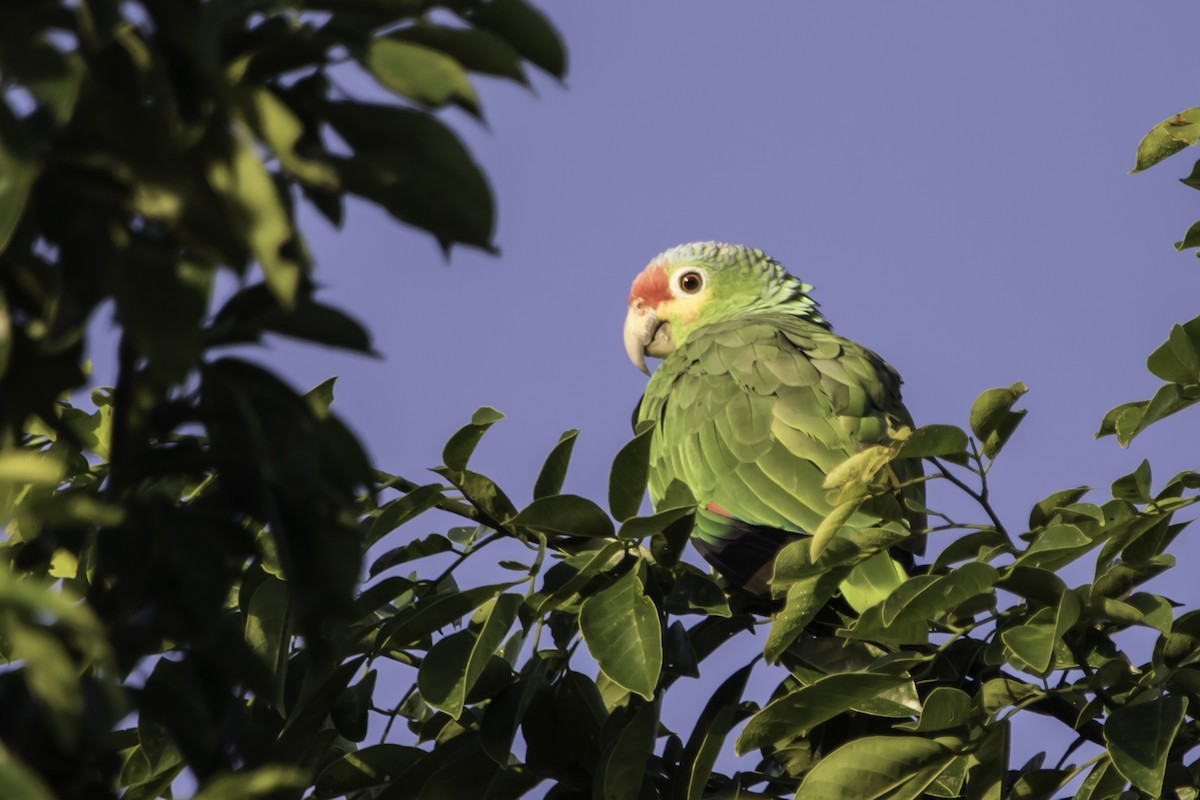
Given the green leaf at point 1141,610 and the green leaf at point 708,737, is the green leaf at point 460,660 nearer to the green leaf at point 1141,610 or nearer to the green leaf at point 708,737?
the green leaf at point 708,737

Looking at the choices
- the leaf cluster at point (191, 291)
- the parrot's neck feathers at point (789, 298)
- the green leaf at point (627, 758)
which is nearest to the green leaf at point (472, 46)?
the leaf cluster at point (191, 291)

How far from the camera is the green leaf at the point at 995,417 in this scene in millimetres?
1885

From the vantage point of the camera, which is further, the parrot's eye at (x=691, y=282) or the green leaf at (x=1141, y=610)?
the parrot's eye at (x=691, y=282)

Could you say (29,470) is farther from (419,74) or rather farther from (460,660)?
(460,660)

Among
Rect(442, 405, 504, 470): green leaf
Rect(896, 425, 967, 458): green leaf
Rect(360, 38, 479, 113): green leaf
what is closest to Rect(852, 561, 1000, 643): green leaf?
Rect(896, 425, 967, 458): green leaf

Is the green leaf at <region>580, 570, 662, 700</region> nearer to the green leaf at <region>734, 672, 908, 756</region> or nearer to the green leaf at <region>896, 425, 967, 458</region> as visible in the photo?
the green leaf at <region>734, 672, 908, 756</region>

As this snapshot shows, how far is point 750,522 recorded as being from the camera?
289 cm

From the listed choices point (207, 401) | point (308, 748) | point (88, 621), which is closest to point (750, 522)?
point (308, 748)

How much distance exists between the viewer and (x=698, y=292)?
Answer: 443 cm

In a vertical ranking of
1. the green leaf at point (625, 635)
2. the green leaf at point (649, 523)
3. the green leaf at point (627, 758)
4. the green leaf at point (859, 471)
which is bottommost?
the green leaf at point (627, 758)

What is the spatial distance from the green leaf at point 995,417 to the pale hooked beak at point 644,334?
8.60 ft

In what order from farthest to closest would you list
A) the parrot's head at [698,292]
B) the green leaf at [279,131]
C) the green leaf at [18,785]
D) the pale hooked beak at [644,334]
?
the pale hooked beak at [644,334]
the parrot's head at [698,292]
the green leaf at [279,131]
the green leaf at [18,785]

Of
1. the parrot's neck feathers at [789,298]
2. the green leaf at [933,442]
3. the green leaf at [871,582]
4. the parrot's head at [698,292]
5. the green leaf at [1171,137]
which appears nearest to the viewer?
the green leaf at [933,442]

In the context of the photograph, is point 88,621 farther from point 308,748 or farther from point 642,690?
point 308,748
